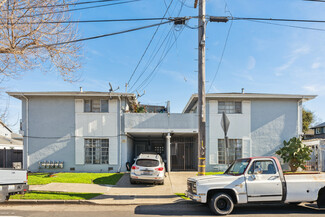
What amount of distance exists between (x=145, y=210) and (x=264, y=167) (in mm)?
3901

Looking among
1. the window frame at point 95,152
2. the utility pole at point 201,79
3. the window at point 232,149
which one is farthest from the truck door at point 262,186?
the window frame at point 95,152

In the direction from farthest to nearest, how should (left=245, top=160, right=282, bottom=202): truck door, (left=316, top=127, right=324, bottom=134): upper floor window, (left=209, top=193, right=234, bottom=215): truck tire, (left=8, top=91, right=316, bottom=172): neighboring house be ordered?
(left=316, top=127, right=324, bottom=134): upper floor window
(left=8, top=91, right=316, bottom=172): neighboring house
(left=245, top=160, right=282, bottom=202): truck door
(left=209, top=193, right=234, bottom=215): truck tire

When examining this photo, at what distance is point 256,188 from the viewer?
736 cm

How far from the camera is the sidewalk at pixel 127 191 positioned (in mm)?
8867

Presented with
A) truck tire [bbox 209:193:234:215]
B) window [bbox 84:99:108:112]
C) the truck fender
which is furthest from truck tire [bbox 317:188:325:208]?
window [bbox 84:99:108:112]

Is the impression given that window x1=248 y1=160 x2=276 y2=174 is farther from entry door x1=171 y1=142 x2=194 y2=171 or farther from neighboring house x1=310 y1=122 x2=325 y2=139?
neighboring house x1=310 y1=122 x2=325 y2=139

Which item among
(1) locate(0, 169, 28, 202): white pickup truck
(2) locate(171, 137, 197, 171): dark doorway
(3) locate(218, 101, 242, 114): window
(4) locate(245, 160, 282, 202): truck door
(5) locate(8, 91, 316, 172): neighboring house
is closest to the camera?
(4) locate(245, 160, 282, 202): truck door

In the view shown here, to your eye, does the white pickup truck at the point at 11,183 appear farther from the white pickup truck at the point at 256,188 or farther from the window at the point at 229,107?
the window at the point at 229,107

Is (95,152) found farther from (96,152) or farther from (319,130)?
(319,130)

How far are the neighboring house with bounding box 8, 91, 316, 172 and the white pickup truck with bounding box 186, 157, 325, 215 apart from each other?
9.36 meters

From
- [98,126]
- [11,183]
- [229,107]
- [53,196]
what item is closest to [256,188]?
[53,196]

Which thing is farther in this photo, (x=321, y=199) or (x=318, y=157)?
(x=318, y=157)

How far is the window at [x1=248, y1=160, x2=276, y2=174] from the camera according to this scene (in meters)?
7.58

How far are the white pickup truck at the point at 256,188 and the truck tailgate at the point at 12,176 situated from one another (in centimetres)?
599
